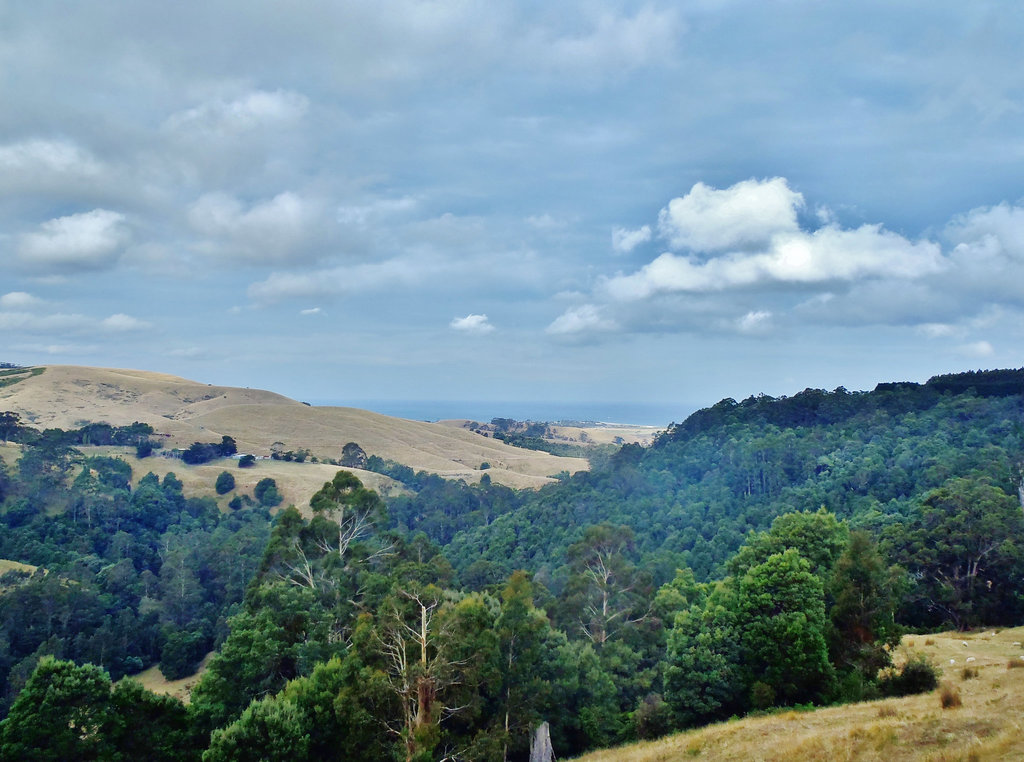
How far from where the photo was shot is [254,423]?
14700cm

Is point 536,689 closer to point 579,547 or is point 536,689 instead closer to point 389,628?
point 389,628

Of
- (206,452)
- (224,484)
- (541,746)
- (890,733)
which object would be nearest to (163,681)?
(541,746)

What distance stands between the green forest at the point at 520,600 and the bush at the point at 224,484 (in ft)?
27.4

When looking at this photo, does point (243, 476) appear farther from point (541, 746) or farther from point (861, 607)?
point (861, 607)

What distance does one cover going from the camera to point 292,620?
92.7 ft

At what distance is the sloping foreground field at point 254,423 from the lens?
134m

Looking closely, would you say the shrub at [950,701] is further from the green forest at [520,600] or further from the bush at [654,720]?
the bush at [654,720]

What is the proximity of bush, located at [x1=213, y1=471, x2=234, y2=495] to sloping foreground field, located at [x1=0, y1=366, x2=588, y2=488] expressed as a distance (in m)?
29.0

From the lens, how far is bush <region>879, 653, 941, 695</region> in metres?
19.6

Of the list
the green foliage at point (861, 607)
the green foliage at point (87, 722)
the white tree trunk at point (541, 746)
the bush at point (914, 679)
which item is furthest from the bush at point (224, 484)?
the bush at point (914, 679)

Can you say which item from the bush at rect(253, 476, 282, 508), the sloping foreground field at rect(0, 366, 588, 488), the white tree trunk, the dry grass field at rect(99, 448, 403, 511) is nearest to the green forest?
the white tree trunk

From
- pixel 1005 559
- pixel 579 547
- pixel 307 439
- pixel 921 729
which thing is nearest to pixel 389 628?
pixel 921 729

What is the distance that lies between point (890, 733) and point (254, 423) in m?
151

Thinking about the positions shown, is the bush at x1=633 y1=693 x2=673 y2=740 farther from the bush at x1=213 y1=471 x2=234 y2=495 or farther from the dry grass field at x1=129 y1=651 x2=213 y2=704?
the bush at x1=213 y1=471 x2=234 y2=495
